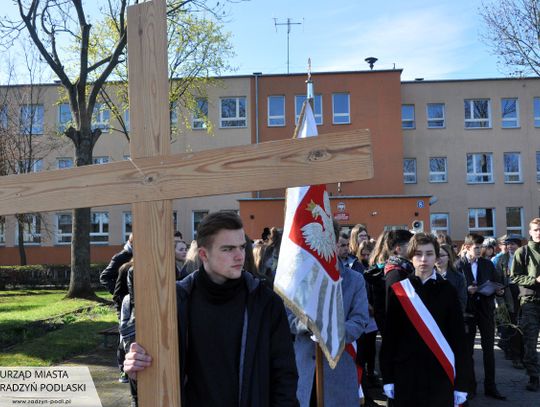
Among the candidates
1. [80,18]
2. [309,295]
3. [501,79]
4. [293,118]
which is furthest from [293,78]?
[309,295]

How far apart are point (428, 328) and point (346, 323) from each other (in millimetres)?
681

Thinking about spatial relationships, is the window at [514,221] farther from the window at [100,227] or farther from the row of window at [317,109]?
the window at [100,227]

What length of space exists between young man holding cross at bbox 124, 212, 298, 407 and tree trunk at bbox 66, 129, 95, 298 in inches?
608

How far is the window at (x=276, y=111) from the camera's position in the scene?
1344 inches

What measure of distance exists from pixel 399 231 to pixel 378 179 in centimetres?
2725

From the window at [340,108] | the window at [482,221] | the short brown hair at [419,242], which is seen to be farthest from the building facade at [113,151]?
the short brown hair at [419,242]

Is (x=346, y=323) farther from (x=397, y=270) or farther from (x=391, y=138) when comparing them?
(x=391, y=138)

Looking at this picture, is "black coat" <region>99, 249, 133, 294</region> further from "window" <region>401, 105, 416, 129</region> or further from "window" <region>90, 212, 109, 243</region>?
"window" <region>401, 105, 416, 129</region>

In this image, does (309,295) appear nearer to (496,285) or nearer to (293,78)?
(496,285)

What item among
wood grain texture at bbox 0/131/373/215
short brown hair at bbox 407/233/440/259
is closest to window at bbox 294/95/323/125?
short brown hair at bbox 407/233/440/259

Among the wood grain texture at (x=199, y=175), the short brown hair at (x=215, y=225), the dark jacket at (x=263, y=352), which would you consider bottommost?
the dark jacket at (x=263, y=352)

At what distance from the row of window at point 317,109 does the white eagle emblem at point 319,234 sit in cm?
2963

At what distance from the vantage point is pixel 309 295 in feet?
13.8

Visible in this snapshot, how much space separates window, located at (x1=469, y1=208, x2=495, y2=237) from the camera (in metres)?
33.8
